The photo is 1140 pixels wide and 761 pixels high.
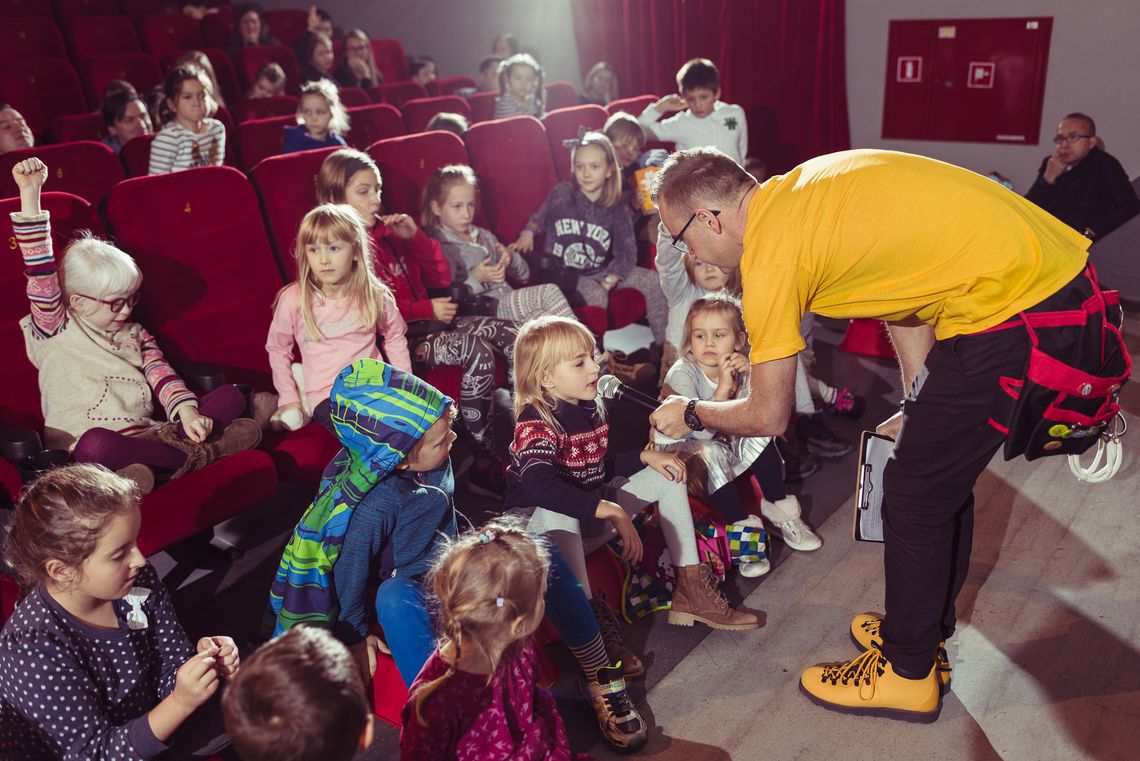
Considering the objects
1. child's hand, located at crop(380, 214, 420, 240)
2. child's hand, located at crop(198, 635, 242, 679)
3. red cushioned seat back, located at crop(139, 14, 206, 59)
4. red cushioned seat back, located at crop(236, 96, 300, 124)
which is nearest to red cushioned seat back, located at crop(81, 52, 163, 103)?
red cushioned seat back, located at crop(139, 14, 206, 59)

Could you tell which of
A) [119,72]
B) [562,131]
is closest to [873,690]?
[562,131]

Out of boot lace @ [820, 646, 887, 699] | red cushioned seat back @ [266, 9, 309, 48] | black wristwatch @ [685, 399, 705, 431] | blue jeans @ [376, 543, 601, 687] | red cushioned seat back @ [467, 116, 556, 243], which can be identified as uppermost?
red cushioned seat back @ [266, 9, 309, 48]

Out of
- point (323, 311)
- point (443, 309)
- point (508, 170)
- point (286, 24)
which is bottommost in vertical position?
point (443, 309)

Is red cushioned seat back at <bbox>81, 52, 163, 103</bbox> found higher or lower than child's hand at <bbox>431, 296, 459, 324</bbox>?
higher

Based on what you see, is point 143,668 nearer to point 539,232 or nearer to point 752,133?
point 539,232

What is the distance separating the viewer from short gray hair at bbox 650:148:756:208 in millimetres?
1708

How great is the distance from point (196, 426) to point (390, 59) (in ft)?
17.7

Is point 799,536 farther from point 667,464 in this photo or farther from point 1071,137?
point 1071,137

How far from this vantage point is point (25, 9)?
5.79 m

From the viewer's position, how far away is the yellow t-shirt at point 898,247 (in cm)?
162

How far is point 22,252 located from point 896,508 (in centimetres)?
211

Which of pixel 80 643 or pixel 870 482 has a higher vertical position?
pixel 80 643

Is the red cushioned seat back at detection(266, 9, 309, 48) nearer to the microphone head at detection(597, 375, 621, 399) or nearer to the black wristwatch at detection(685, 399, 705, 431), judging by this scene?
the microphone head at detection(597, 375, 621, 399)

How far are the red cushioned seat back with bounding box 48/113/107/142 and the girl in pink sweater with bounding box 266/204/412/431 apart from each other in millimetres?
2551
